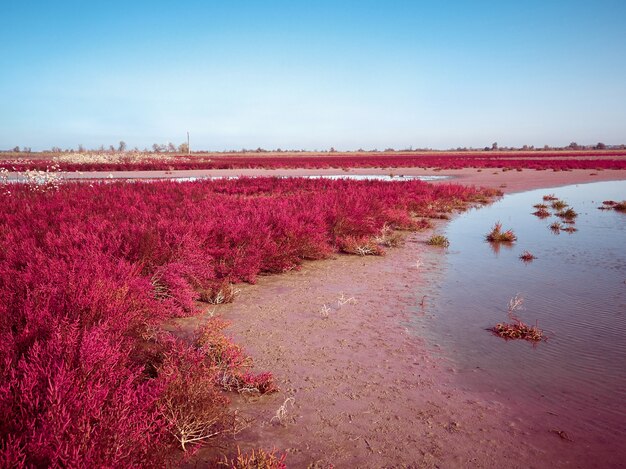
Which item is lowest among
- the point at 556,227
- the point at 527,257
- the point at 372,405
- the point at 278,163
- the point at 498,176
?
the point at 372,405

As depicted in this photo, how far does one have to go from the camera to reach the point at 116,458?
1.76 meters

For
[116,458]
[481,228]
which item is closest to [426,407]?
[116,458]

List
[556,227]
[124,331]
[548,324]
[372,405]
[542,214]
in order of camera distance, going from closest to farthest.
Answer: [372,405]
[124,331]
[548,324]
[556,227]
[542,214]

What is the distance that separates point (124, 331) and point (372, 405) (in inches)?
81.3

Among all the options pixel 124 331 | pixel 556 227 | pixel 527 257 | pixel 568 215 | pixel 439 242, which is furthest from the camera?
pixel 568 215

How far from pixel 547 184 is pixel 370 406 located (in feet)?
91.6

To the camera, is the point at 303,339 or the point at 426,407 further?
the point at 303,339

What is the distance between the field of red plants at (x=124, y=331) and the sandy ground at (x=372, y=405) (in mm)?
346

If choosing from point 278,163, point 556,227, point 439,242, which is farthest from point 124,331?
point 278,163

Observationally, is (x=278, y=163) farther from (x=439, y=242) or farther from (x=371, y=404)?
(x=371, y=404)

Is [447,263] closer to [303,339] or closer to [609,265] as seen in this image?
[609,265]

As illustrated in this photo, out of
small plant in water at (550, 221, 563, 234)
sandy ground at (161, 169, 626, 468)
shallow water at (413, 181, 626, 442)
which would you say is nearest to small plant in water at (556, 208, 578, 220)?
small plant in water at (550, 221, 563, 234)

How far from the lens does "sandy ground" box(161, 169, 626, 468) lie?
2494mm

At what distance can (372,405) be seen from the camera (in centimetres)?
300
